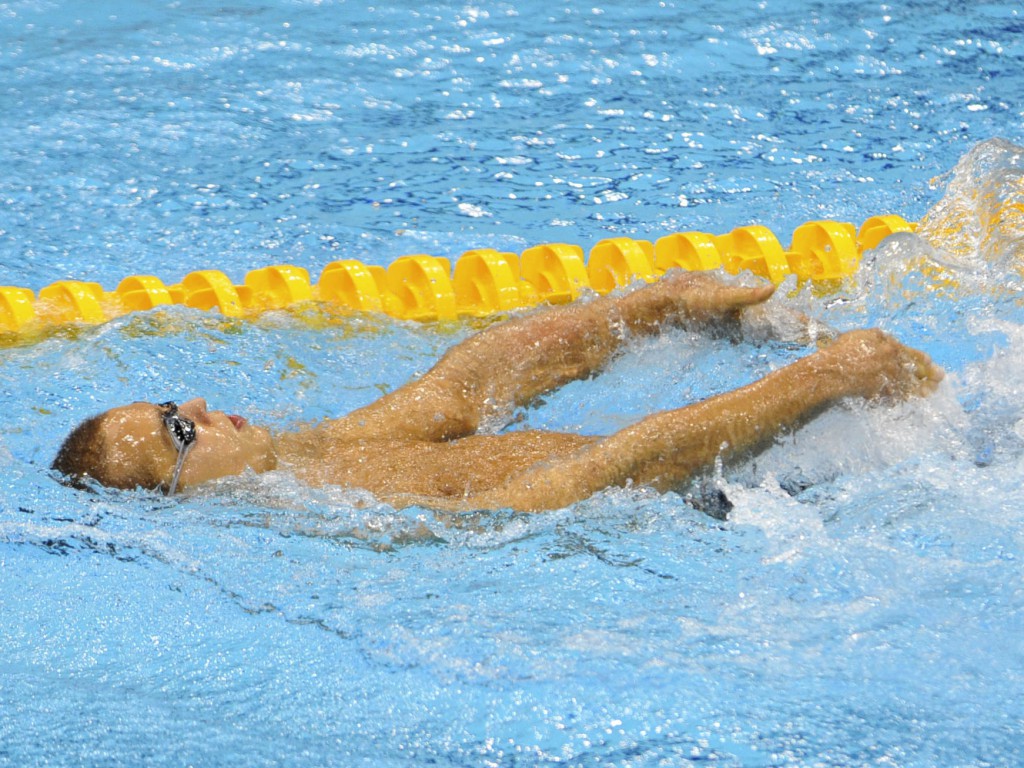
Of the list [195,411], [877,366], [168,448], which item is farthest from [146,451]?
[877,366]

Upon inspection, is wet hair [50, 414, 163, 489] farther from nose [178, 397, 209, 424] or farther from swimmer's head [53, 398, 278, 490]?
nose [178, 397, 209, 424]

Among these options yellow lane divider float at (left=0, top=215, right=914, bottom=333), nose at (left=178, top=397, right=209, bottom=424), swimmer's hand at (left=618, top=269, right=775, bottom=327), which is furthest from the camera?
yellow lane divider float at (left=0, top=215, right=914, bottom=333)

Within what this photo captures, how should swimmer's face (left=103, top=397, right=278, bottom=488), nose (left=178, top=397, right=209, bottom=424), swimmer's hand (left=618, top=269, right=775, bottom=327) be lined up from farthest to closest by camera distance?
swimmer's hand (left=618, top=269, right=775, bottom=327) < nose (left=178, top=397, right=209, bottom=424) < swimmer's face (left=103, top=397, right=278, bottom=488)

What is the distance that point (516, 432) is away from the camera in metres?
3.17

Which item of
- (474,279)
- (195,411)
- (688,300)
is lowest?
(474,279)

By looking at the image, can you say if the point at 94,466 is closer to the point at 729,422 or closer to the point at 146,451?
the point at 146,451

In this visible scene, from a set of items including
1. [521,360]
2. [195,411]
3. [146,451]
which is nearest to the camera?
[146,451]

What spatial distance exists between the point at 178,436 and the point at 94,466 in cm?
20

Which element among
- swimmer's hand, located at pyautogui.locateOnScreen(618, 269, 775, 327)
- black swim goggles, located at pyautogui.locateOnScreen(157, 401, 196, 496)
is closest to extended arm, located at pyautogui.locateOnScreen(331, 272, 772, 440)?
swimmer's hand, located at pyautogui.locateOnScreen(618, 269, 775, 327)

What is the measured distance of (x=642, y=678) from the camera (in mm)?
2246

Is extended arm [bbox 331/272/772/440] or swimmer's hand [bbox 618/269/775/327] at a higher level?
swimmer's hand [bbox 618/269/775/327]

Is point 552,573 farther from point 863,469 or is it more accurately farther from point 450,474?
point 863,469

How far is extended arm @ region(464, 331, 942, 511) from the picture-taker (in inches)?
99.1

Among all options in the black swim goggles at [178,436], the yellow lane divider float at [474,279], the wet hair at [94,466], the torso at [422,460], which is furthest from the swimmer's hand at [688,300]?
the wet hair at [94,466]
